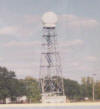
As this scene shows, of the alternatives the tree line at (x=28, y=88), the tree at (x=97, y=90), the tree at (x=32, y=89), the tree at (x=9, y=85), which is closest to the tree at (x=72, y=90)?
the tree line at (x=28, y=88)

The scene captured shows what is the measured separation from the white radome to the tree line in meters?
4.23

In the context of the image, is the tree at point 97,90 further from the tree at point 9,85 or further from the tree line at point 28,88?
the tree at point 9,85

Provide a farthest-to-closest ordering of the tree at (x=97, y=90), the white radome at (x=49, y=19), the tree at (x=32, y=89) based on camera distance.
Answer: the tree at (x=97, y=90) < the tree at (x=32, y=89) < the white radome at (x=49, y=19)

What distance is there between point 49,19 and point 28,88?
6.50 metres

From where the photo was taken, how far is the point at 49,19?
14438mm

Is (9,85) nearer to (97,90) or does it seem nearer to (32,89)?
(32,89)

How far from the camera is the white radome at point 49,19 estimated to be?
13.7 metres

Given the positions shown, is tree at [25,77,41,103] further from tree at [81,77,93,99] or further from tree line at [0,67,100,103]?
tree at [81,77,93,99]

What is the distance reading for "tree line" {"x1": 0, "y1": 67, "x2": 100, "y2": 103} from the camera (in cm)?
1803

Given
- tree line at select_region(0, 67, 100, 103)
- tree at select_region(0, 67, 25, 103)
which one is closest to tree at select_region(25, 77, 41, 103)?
tree line at select_region(0, 67, 100, 103)

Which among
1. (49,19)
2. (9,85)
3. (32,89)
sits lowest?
(32,89)

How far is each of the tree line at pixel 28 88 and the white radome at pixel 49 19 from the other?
4.23 meters

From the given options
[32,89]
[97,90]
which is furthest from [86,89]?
[32,89]

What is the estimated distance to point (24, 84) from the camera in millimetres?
20219
